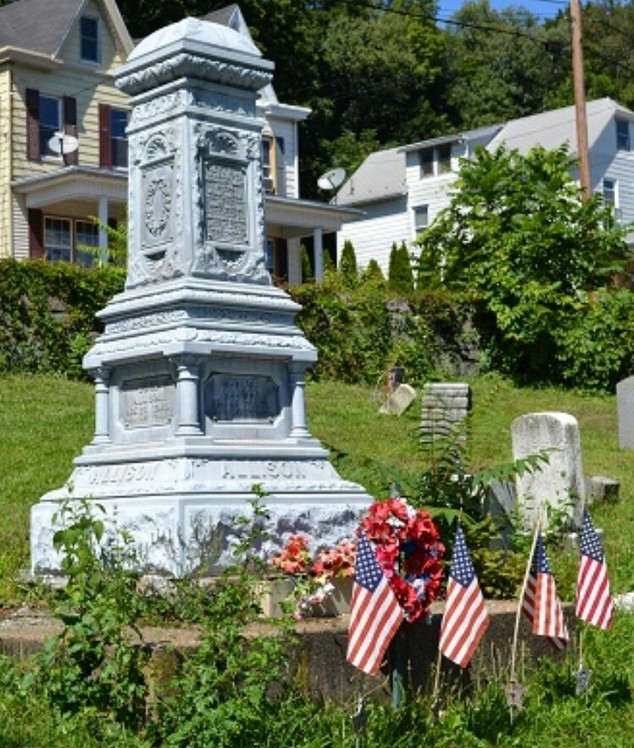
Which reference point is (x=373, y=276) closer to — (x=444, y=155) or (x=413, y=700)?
(x=444, y=155)

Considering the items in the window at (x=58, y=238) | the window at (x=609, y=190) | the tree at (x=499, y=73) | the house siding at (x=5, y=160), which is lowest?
the window at (x=58, y=238)

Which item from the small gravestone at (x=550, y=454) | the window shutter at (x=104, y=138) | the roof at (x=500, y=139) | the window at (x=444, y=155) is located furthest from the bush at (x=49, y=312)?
the window at (x=444, y=155)

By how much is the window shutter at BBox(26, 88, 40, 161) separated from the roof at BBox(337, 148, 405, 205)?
59.2 feet

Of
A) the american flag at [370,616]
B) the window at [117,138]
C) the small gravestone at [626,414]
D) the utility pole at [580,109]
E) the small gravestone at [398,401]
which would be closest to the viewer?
the american flag at [370,616]

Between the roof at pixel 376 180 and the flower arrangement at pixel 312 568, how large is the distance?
135 ft

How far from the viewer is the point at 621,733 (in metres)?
6.53

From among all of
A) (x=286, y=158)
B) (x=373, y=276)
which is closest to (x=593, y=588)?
(x=373, y=276)

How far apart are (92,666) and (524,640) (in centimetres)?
270

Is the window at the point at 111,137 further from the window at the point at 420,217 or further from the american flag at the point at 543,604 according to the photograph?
the american flag at the point at 543,604

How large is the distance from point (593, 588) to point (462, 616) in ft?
3.87

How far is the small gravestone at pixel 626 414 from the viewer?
18188 mm

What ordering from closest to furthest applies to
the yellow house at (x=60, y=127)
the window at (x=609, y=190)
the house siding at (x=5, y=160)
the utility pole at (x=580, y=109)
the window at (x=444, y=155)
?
the utility pole at (x=580, y=109) < the yellow house at (x=60, y=127) < the house siding at (x=5, y=160) < the window at (x=444, y=155) < the window at (x=609, y=190)

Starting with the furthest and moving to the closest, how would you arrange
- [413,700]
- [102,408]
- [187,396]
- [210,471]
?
[102,408] → [187,396] → [210,471] → [413,700]

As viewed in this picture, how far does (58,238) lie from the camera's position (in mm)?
32281
